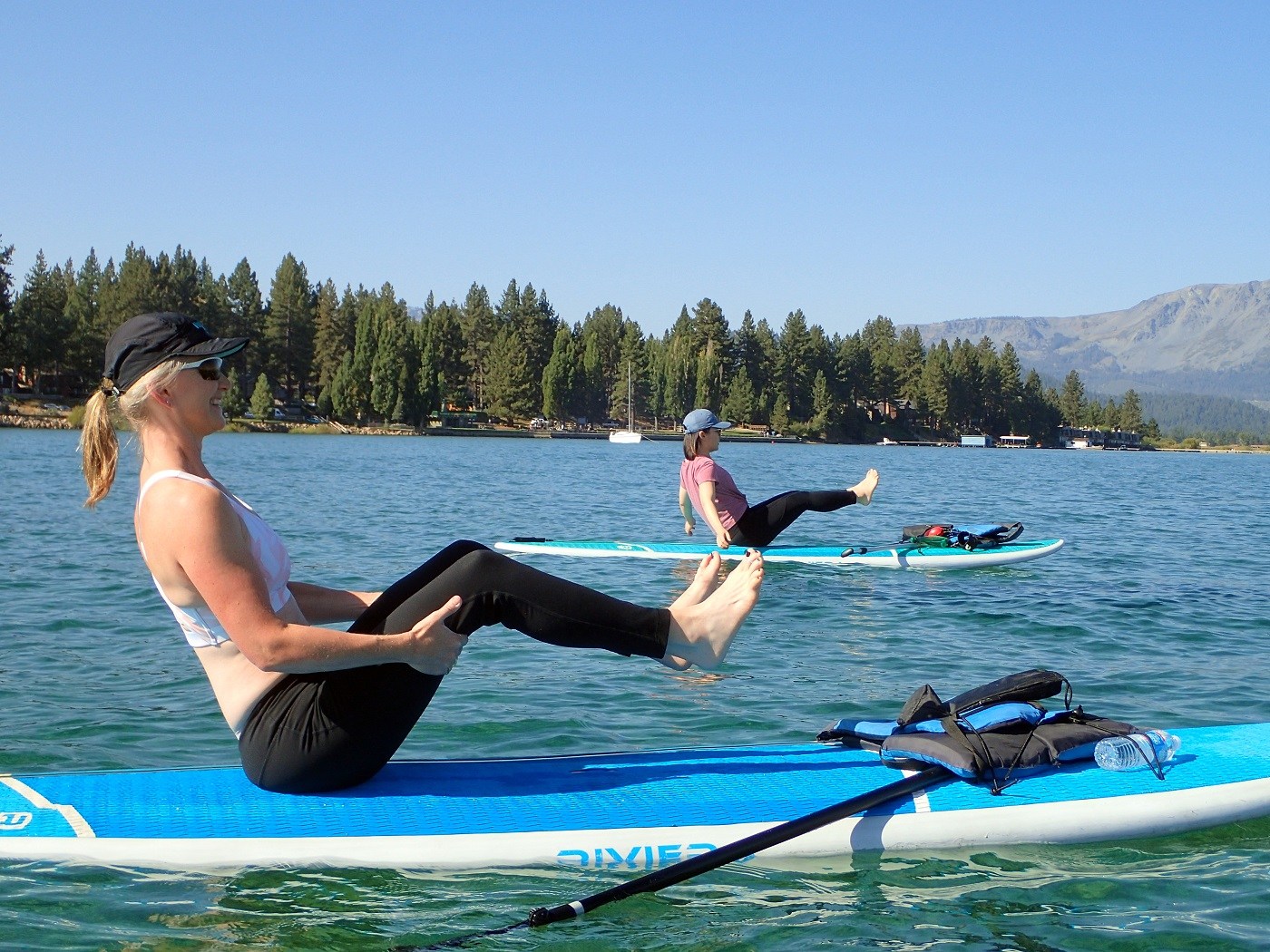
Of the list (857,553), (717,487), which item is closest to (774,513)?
(717,487)

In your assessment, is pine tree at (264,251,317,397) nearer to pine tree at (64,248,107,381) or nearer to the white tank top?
pine tree at (64,248,107,381)

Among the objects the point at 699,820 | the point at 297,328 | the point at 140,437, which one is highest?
the point at 297,328

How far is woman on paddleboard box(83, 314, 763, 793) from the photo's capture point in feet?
13.4

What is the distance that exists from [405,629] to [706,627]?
114 cm

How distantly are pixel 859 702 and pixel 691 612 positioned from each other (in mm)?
4229

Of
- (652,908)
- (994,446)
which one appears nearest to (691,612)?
(652,908)

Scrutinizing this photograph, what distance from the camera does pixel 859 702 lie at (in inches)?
337

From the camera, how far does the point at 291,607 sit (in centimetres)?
453

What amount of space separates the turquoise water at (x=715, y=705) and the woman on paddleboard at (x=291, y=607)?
10.8 inches

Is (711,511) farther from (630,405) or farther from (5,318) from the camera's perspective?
(630,405)

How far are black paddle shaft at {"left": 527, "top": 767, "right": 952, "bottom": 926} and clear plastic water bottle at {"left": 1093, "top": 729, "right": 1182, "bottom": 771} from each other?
3.34 feet

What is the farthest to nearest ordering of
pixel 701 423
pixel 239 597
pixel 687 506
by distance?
pixel 687 506
pixel 701 423
pixel 239 597

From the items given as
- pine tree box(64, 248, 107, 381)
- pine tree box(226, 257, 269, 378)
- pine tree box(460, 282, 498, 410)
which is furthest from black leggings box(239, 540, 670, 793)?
pine tree box(460, 282, 498, 410)

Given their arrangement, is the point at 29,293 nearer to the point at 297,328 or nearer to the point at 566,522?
the point at 297,328
